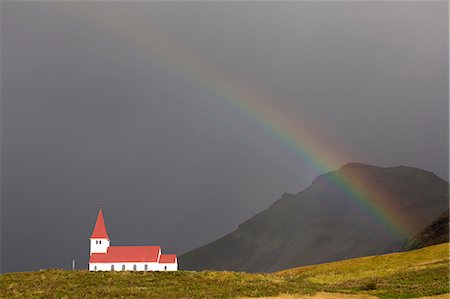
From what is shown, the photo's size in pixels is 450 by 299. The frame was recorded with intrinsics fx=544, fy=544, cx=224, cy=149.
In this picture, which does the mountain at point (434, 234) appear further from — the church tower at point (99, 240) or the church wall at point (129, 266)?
the church tower at point (99, 240)

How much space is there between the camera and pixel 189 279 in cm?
6656

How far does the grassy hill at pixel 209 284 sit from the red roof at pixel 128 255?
98.2ft

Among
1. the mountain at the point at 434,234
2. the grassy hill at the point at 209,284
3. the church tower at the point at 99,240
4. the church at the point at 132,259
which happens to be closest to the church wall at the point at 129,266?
the church at the point at 132,259

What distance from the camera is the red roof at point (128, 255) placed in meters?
106

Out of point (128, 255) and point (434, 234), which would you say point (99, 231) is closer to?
point (128, 255)

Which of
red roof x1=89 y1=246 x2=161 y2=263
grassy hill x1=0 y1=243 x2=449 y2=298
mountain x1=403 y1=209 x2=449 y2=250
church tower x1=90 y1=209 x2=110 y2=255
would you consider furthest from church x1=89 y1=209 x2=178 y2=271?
mountain x1=403 y1=209 x2=449 y2=250

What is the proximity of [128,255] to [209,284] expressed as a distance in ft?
161

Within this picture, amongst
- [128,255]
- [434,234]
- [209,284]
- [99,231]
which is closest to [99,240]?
[99,231]

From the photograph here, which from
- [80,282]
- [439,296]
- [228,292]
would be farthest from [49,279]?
[439,296]

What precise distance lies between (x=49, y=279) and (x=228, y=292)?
26967 mm

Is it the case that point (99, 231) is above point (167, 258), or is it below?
above

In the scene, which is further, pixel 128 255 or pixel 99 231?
pixel 99 231

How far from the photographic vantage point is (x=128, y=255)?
106m

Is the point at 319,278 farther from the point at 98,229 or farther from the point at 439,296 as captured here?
the point at 98,229
